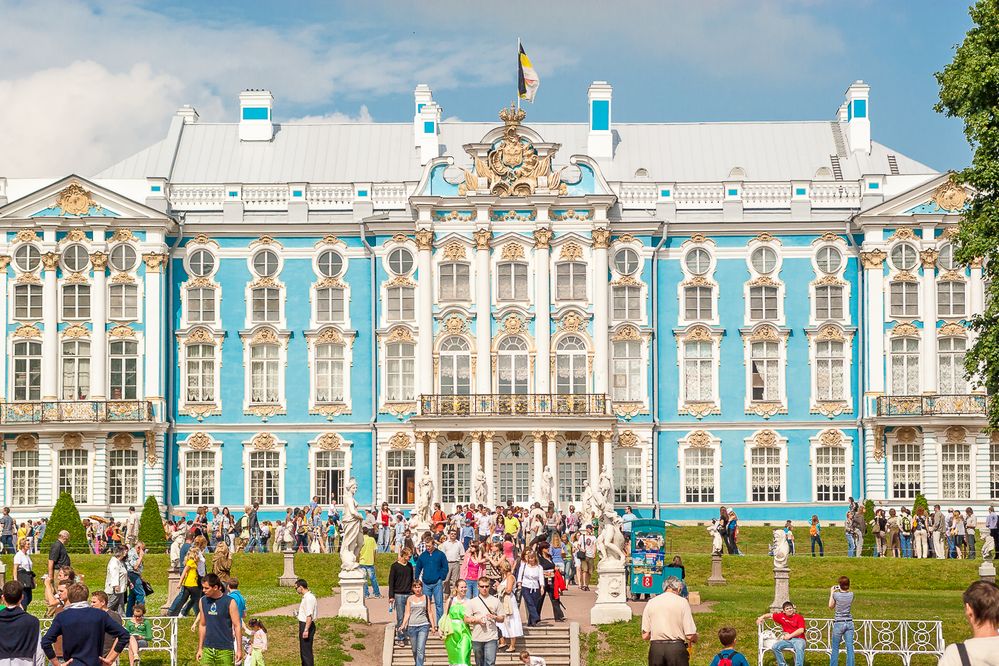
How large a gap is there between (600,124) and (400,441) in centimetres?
1489

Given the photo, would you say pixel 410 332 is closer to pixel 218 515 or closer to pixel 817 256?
pixel 218 515

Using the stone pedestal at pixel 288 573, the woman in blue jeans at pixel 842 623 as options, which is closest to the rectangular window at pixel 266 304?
the stone pedestal at pixel 288 573

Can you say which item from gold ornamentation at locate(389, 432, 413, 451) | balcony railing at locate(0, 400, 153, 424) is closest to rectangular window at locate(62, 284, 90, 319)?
balcony railing at locate(0, 400, 153, 424)

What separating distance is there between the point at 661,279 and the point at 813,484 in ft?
29.0

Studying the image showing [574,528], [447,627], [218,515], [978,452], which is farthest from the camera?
[978,452]

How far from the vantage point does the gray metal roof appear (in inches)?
2416

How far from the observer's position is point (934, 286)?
56.1 metres

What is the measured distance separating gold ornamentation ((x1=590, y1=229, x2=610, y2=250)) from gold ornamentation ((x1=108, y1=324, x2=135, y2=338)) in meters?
16.3

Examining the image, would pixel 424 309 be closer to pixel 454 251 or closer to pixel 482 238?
pixel 454 251

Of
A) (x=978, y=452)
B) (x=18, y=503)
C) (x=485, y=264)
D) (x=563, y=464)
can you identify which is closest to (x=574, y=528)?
(x=563, y=464)

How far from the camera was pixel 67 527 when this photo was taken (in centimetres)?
4766

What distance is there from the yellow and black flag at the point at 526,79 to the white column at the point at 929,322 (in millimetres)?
14774

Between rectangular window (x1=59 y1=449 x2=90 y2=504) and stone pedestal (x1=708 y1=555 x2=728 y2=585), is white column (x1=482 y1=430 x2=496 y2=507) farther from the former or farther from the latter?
stone pedestal (x1=708 y1=555 x2=728 y2=585)

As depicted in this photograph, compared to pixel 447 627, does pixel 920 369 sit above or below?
above
